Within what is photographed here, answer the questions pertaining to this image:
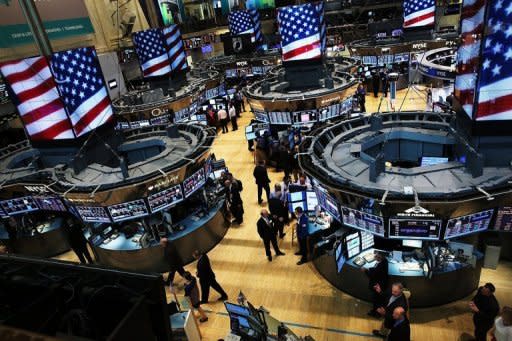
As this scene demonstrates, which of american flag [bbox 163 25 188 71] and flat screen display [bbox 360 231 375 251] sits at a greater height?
american flag [bbox 163 25 188 71]

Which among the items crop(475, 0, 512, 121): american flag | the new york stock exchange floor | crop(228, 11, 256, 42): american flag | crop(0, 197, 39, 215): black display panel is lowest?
the new york stock exchange floor

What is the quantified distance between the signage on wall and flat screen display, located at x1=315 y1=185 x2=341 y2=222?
17826 mm

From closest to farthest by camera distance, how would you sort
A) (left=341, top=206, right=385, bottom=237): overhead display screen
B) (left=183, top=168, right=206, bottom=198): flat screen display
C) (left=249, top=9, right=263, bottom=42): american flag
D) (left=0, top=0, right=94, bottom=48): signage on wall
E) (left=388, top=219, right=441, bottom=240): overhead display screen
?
(left=388, top=219, right=441, bottom=240): overhead display screen → (left=341, top=206, right=385, bottom=237): overhead display screen → (left=183, top=168, right=206, bottom=198): flat screen display → (left=0, top=0, right=94, bottom=48): signage on wall → (left=249, top=9, right=263, bottom=42): american flag

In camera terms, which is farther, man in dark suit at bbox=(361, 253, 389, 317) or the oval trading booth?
man in dark suit at bbox=(361, 253, 389, 317)

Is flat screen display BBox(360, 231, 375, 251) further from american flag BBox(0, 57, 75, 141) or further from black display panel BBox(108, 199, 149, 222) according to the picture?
american flag BBox(0, 57, 75, 141)

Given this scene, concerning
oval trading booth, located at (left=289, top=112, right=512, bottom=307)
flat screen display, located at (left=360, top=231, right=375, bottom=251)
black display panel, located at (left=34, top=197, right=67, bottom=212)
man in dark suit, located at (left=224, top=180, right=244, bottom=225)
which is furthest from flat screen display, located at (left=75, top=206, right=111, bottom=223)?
flat screen display, located at (left=360, top=231, right=375, bottom=251)

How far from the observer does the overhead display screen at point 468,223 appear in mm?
6164

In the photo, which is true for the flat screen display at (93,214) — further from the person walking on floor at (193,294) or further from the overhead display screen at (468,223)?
the overhead display screen at (468,223)

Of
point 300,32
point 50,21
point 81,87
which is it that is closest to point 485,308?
point 81,87

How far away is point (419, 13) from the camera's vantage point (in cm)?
2138

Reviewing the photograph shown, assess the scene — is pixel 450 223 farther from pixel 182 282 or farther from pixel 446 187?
pixel 182 282

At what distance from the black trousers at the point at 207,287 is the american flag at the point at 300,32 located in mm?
9609

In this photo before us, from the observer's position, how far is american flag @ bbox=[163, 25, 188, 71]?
696 inches

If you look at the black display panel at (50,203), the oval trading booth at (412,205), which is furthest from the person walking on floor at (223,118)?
the oval trading booth at (412,205)
